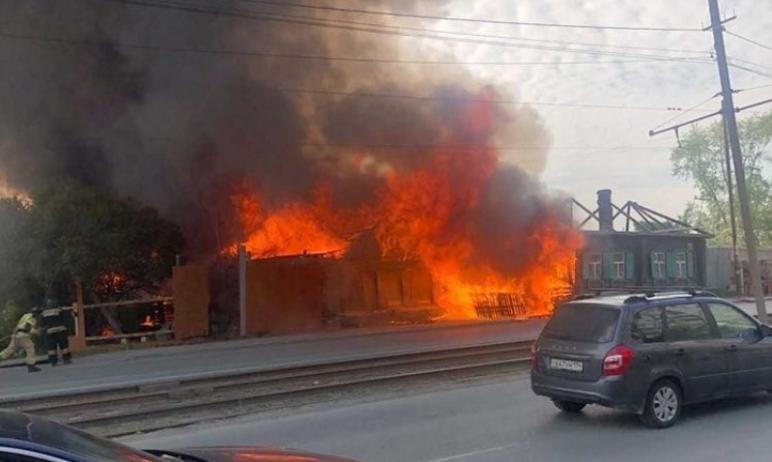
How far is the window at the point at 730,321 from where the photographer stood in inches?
315

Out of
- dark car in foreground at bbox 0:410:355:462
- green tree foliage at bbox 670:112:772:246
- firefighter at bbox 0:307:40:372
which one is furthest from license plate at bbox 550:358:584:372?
green tree foliage at bbox 670:112:772:246

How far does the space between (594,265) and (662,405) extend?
28.1 meters

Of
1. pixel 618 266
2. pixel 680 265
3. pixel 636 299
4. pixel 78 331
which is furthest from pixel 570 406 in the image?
pixel 680 265

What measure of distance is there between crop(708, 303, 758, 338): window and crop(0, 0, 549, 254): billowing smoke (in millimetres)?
18873

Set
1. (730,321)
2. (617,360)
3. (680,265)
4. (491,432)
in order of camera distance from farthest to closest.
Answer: (680,265)
(730,321)
(491,432)
(617,360)

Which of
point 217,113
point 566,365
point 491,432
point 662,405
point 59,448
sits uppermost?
point 217,113

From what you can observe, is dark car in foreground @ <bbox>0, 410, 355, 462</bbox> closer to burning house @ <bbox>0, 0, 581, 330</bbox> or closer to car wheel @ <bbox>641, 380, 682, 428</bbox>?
car wheel @ <bbox>641, 380, 682, 428</bbox>

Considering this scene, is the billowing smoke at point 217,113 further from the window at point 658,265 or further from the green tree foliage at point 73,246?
the window at point 658,265

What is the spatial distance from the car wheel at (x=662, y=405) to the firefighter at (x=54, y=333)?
505 inches

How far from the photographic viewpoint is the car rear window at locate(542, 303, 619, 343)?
7.51 m

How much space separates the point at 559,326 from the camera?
8055 millimetres

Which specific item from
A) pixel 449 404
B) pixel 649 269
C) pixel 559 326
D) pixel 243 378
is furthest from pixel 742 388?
pixel 649 269

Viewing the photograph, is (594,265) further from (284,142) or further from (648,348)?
(648,348)

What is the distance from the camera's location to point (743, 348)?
798 centimetres
